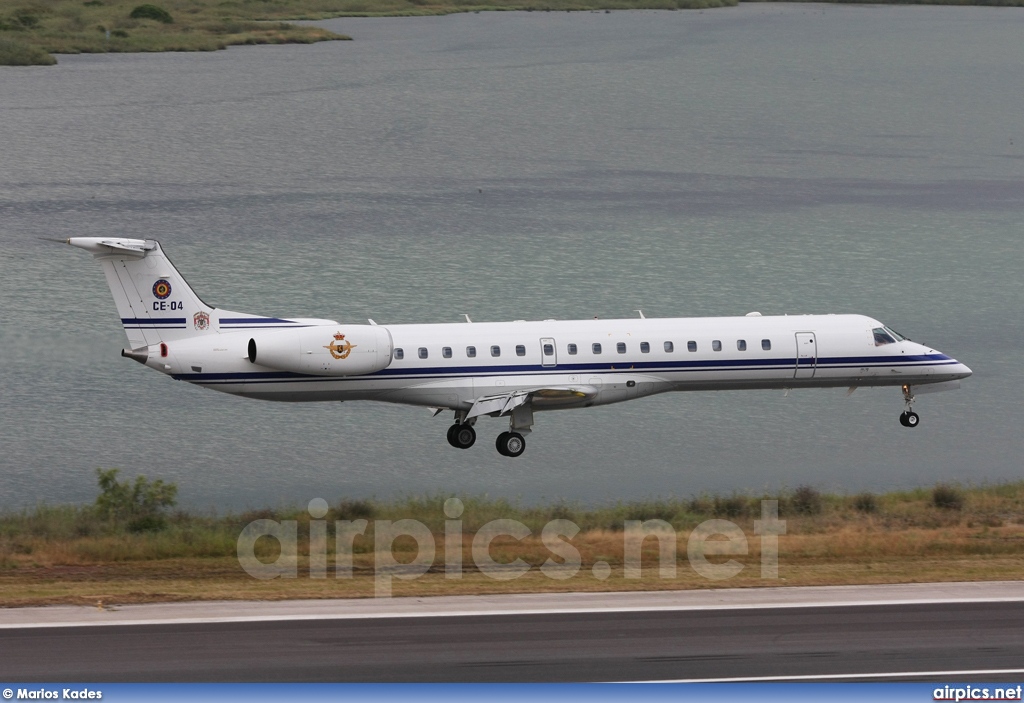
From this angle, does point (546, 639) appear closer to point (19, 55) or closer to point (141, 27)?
point (19, 55)

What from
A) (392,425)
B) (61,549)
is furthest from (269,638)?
(392,425)

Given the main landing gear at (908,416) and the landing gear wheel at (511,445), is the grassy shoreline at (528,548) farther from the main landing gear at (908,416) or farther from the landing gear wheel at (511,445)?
the main landing gear at (908,416)

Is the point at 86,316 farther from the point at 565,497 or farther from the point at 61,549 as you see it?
the point at 61,549

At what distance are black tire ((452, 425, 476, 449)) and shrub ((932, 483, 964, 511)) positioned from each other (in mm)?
15744

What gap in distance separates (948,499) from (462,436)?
53.8 ft

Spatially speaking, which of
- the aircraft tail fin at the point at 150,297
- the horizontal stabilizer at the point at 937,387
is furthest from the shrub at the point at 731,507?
the aircraft tail fin at the point at 150,297

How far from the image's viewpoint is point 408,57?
495 ft

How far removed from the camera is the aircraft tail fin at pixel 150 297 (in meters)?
50.7

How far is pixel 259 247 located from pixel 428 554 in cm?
5542

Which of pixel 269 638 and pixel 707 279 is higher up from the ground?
pixel 707 279

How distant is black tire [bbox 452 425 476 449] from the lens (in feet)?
179

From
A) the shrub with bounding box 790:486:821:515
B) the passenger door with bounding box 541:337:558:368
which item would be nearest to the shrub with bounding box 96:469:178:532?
the passenger door with bounding box 541:337:558:368

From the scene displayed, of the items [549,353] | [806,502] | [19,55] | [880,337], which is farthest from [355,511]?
[19,55]

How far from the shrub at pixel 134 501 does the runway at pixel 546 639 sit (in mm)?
17239
